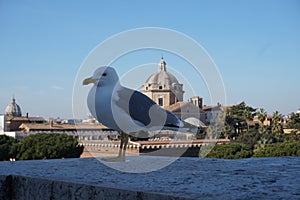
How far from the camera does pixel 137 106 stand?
330 centimetres

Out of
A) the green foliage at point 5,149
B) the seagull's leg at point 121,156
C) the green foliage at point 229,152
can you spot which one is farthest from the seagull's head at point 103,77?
the green foliage at point 5,149

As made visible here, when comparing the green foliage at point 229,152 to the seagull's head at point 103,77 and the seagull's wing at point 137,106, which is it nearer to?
the seagull's wing at point 137,106

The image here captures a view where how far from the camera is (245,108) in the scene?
4638cm

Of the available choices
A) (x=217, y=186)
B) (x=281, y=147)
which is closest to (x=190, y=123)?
(x=217, y=186)

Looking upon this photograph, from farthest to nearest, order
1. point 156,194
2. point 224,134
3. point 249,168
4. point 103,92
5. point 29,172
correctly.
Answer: point 224,134 < point 103,92 < point 249,168 < point 29,172 < point 156,194

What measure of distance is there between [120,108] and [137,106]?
0.55ft

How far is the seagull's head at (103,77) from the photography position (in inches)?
128

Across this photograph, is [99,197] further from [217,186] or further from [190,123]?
[190,123]

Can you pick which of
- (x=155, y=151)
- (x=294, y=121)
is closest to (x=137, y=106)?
(x=155, y=151)

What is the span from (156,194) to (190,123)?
2249 millimetres

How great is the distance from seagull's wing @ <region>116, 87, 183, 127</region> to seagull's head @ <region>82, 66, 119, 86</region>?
10cm

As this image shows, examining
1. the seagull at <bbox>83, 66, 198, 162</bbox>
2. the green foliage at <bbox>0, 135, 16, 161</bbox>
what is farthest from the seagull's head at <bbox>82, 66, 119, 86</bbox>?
the green foliage at <bbox>0, 135, 16, 161</bbox>

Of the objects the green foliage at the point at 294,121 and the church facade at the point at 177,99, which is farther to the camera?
the green foliage at the point at 294,121

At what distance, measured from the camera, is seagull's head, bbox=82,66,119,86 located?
3264mm
